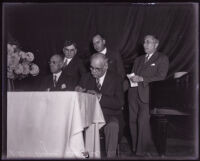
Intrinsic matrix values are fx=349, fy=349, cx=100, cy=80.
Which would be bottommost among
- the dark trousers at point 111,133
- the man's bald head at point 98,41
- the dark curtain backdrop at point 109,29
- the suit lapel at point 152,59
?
the dark trousers at point 111,133

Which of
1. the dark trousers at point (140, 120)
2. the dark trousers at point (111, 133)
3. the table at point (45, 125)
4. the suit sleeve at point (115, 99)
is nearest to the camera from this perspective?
the table at point (45, 125)

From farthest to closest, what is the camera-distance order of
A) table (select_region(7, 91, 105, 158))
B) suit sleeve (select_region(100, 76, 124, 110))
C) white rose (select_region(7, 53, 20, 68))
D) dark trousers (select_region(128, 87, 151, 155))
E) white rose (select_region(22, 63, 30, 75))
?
dark trousers (select_region(128, 87, 151, 155)), suit sleeve (select_region(100, 76, 124, 110)), white rose (select_region(22, 63, 30, 75)), white rose (select_region(7, 53, 20, 68)), table (select_region(7, 91, 105, 158))

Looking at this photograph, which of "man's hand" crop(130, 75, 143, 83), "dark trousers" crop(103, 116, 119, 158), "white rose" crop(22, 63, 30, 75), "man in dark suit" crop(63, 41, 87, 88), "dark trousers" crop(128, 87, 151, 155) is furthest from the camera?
"man in dark suit" crop(63, 41, 87, 88)

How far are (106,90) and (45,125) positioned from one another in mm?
1302

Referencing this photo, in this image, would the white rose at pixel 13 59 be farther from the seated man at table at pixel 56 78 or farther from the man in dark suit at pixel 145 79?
the man in dark suit at pixel 145 79

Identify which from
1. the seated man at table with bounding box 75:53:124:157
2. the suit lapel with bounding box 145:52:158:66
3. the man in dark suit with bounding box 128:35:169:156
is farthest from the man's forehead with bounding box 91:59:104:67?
the suit lapel with bounding box 145:52:158:66

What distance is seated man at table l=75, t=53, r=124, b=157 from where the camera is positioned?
3820mm

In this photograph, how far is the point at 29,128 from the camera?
2.86 metres

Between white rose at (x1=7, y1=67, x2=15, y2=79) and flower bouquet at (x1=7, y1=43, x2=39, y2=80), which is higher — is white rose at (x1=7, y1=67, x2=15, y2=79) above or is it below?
below

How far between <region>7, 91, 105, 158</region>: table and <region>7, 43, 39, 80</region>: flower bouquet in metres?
0.39

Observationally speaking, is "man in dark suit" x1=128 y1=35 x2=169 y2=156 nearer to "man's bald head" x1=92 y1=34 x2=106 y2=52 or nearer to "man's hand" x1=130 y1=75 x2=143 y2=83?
"man's hand" x1=130 y1=75 x2=143 y2=83

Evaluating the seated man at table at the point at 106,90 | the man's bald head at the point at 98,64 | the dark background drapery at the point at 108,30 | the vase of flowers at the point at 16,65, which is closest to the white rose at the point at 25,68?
the vase of flowers at the point at 16,65

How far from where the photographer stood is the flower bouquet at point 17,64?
317 cm

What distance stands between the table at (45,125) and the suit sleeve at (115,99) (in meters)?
1.03
